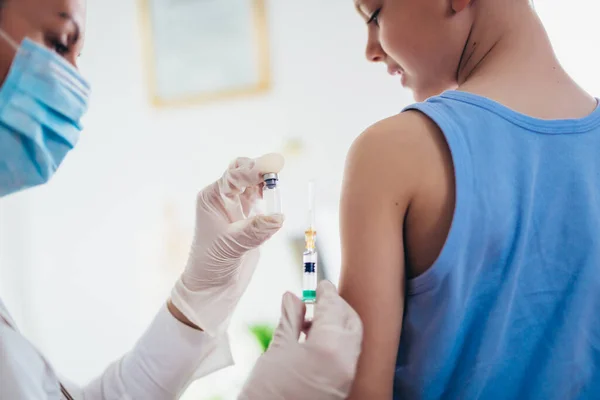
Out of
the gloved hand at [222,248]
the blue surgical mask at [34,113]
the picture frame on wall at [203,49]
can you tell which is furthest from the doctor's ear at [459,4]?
the picture frame on wall at [203,49]

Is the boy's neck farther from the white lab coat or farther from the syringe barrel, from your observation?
the white lab coat

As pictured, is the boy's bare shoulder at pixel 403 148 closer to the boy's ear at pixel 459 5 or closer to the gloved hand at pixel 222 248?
the boy's ear at pixel 459 5

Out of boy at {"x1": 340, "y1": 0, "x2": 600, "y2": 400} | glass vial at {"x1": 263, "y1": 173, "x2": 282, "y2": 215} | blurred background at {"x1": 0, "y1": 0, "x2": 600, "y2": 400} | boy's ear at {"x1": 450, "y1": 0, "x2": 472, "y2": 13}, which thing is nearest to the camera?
boy at {"x1": 340, "y1": 0, "x2": 600, "y2": 400}

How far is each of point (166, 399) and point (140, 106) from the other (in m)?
1.20

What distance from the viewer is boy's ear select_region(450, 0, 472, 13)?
2.36 feet

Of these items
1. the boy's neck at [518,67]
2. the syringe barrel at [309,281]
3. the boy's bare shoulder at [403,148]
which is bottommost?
the syringe barrel at [309,281]

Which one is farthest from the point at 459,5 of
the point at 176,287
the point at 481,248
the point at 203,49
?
the point at 203,49

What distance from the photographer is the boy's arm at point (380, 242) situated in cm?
61

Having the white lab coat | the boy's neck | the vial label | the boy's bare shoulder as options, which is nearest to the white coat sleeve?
the white lab coat

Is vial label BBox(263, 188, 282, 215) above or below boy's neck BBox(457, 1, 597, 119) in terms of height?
below

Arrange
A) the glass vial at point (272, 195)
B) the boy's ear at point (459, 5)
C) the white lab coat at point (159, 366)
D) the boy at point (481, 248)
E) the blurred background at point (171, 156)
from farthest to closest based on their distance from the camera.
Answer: the blurred background at point (171, 156), the white lab coat at point (159, 366), the glass vial at point (272, 195), the boy's ear at point (459, 5), the boy at point (481, 248)

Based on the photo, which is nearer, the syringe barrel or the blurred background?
the syringe barrel

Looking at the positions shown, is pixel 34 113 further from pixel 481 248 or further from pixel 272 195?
pixel 481 248

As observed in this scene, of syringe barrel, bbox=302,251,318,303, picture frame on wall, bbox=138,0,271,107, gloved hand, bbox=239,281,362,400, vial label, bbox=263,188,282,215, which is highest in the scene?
picture frame on wall, bbox=138,0,271,107
